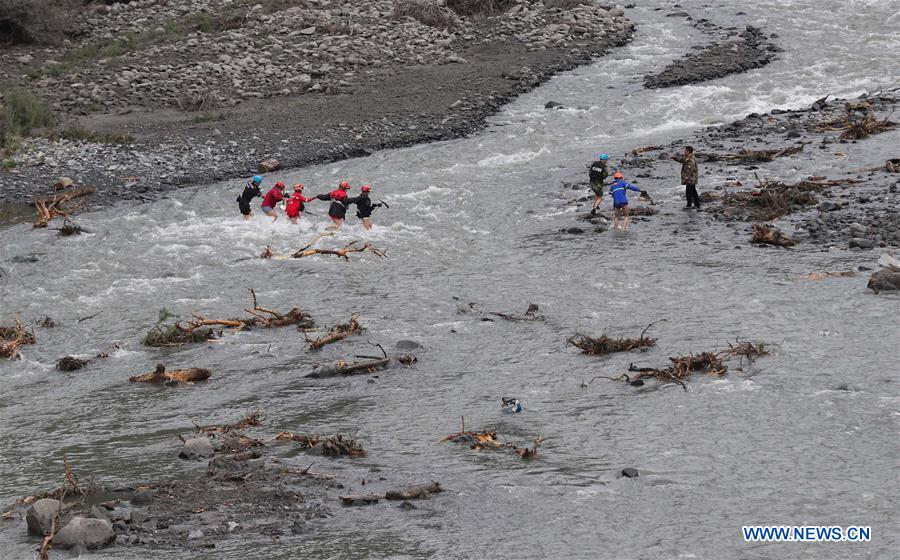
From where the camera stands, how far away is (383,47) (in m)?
39.1

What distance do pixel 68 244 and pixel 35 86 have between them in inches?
510

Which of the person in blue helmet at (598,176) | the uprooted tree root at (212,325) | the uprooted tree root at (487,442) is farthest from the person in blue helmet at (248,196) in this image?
the uprooted tree root at (487,442)

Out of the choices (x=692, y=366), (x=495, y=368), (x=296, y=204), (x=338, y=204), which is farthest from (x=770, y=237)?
(x=296, y=204)

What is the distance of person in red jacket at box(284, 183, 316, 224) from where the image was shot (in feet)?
82.4

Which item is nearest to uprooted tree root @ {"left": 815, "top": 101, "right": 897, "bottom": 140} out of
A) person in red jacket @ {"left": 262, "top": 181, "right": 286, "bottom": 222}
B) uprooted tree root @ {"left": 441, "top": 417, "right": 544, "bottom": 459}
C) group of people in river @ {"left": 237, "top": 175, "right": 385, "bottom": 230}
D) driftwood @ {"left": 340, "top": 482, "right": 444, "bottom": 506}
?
group of people in river @ {"left": 237, "top": 175, "right": 385, "bottom": 230}

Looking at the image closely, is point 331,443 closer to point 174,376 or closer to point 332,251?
point 174,376

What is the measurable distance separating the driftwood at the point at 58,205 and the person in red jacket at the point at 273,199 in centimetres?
479

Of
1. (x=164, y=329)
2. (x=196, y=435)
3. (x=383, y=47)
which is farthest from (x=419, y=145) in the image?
(x=196, y=435)

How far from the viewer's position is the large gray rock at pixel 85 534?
11242mm

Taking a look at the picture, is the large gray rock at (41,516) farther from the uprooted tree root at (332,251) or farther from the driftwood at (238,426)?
the uprooted tree root at (332,251)

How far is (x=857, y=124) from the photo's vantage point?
2912cm

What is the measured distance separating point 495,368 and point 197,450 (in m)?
5.13

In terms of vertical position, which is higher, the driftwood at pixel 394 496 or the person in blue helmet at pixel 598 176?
the person in blue helmet at pixel 598 176

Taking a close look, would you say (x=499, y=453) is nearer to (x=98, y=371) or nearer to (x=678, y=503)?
(x=678, y=503)
